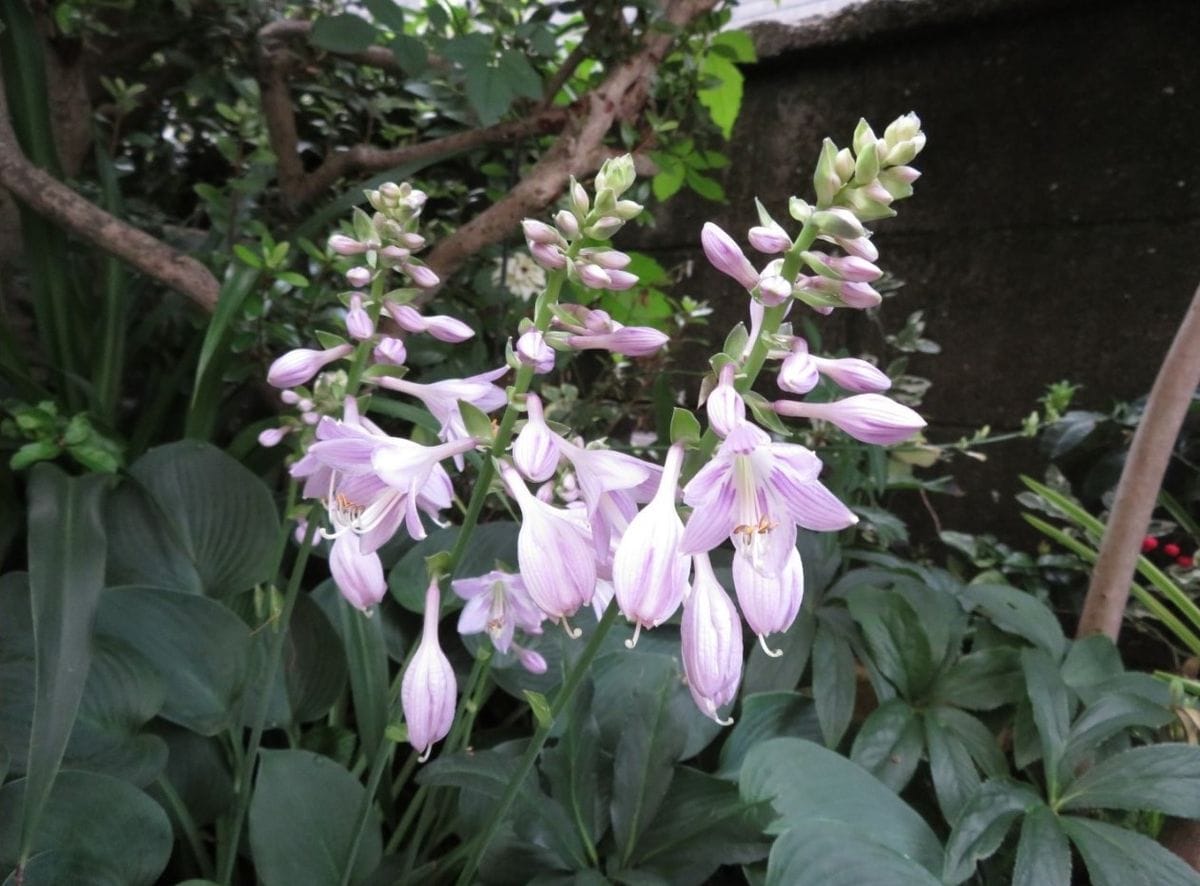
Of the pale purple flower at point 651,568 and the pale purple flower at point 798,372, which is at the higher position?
the pale purple flower at point 798,372

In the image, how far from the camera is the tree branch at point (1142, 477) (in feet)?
3.13

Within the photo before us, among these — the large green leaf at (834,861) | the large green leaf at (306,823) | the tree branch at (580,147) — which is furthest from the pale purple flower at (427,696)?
the tree branch at (580,147)

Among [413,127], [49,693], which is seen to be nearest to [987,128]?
[413,127]

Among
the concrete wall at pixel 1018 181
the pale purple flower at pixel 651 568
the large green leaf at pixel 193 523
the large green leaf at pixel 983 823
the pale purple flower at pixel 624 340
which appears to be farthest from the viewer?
the concrete wall at pixel 1018 181

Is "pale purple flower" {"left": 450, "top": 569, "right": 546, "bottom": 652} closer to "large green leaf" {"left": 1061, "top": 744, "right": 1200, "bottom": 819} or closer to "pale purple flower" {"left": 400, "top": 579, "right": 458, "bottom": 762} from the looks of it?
"pale purple flower" {"left": 400, "top": 579, "right": 458, "bottom": 762}

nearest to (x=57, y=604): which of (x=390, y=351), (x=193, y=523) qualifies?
(x=193, y=523)

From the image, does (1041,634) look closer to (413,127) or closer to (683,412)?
(683,412)

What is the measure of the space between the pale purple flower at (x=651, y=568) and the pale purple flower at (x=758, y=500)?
1 cm

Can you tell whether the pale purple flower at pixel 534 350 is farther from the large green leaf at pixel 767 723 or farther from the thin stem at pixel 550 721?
the large green leaf at pixel 767 723

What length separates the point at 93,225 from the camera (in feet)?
3.38

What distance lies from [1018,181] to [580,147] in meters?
0.97

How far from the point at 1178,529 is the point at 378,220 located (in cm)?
148

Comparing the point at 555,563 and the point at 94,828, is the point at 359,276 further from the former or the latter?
the point at 94,828

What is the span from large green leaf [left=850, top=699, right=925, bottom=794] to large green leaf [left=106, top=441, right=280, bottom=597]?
72 centimetres
